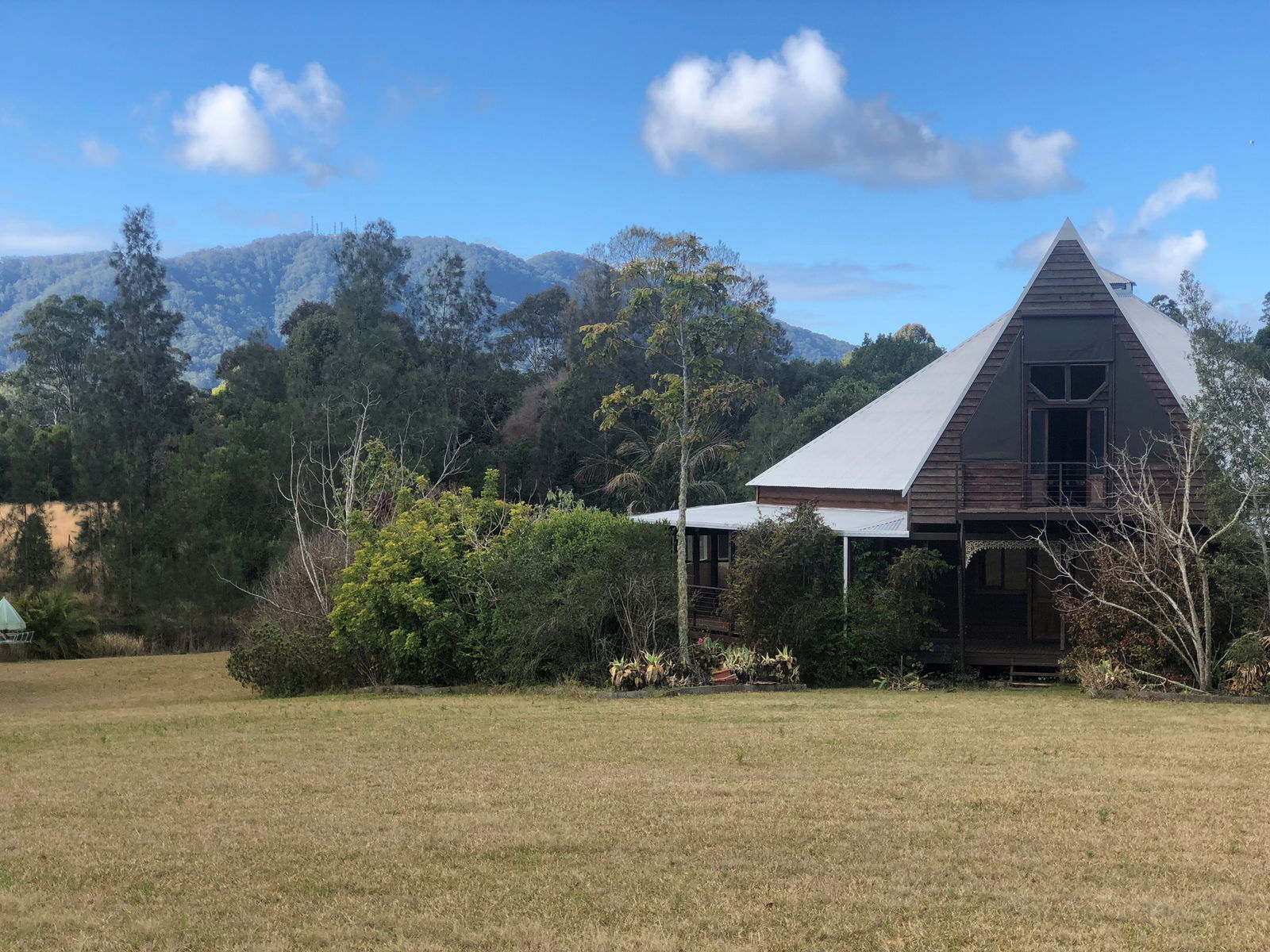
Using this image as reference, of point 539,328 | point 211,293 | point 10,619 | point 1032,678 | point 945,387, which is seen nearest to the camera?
point 1032,678

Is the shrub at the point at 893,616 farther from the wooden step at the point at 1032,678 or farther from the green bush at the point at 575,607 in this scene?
the green bush at the point at 575,607

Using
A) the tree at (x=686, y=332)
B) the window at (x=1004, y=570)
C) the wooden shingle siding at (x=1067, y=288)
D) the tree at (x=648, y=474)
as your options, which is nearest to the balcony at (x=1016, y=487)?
the wooden shingle siding at (x=1067, y=288)

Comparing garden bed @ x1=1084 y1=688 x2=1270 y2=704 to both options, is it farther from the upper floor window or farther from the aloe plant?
the aloe plant

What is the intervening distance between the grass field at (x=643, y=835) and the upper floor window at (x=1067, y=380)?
27.4 ft

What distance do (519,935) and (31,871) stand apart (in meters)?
3.45

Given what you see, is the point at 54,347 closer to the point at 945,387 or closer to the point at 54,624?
the point at 54,624

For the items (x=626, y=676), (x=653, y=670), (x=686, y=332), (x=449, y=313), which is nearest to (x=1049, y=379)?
(x=686, y=332)

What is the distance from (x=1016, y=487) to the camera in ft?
67.4

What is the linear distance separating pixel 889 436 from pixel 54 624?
22.4m

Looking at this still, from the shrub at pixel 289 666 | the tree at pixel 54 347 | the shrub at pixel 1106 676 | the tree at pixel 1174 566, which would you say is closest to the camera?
the tree at pixel 1174 566

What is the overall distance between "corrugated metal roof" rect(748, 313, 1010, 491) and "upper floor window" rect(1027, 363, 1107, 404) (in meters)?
1.91

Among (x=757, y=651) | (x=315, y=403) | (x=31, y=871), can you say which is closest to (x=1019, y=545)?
(x=757, y=651)

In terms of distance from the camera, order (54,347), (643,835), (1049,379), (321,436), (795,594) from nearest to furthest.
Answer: (643,835)
(795,594)
(1049,379)
(321,436)
(54,347)

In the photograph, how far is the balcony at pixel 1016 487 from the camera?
20391 millimetres
